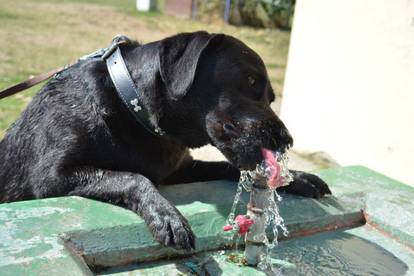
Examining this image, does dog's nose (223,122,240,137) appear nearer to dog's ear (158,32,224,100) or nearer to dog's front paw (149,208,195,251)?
dog's ear (158,32,224,100)

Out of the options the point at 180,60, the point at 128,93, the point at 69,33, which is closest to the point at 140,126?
the point at 128,93

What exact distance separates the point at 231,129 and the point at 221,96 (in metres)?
0.18

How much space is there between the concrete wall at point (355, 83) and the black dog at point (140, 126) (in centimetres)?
251

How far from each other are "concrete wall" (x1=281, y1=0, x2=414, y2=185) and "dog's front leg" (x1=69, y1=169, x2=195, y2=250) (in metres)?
3.08

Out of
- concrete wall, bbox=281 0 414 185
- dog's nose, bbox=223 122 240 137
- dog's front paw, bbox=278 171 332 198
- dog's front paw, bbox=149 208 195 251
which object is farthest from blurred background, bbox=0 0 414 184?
dog's front paw, bbox=149 208 195 251

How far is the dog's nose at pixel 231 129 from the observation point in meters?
2.63

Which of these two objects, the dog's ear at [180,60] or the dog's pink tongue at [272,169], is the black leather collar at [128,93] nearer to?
the dog's ear at [180,60]

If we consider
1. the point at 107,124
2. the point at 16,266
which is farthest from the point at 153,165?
the point at 16,266

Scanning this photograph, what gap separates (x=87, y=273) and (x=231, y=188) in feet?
3.89

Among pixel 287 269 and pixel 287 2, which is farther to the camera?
pixel 287 2

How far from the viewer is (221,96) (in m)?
2.69

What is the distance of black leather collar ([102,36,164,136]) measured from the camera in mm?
2738

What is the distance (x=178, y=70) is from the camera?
2.65 meters

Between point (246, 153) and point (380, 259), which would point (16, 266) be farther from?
point (380, 259)
